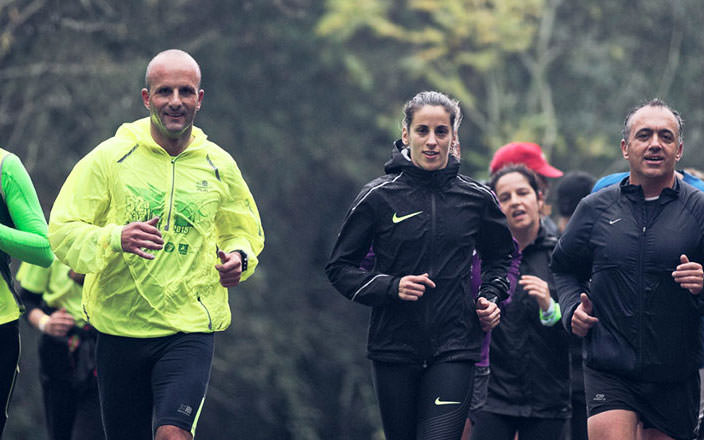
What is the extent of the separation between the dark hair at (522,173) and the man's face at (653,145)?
1.71 meters

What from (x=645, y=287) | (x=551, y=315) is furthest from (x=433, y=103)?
(x=551, y=315)

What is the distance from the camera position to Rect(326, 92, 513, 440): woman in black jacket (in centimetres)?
602

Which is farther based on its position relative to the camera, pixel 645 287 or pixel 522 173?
pixel 522 173

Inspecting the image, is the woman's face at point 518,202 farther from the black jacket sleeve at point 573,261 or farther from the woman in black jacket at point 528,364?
the black jacket sleeve at point 573,261

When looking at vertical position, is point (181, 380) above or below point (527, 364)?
below

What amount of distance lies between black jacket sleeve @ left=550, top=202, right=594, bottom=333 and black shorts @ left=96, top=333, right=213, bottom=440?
1.80 m

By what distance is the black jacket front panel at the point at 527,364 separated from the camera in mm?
7258

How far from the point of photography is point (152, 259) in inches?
229

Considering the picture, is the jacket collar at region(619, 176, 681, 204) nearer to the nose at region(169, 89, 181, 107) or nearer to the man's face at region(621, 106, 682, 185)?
the man's face at region(621, 106, 682, 185)

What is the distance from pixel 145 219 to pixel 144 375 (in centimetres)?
74

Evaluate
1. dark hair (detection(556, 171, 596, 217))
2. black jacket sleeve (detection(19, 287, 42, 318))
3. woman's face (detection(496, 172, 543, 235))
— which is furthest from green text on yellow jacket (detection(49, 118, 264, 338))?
dark hair (detection(556, 171, 596, 217))

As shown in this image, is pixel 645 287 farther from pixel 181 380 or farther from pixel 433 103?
pixel 181 380

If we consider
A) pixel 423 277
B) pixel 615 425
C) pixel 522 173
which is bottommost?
pixel 615 425

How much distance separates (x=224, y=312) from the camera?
609cm
